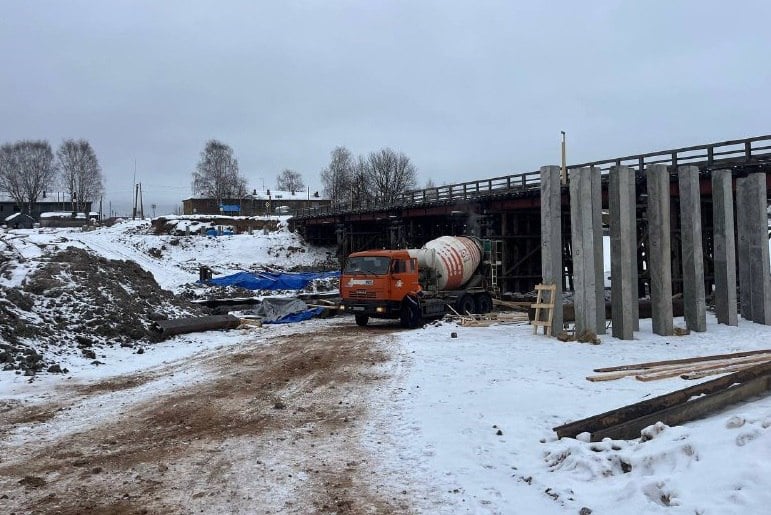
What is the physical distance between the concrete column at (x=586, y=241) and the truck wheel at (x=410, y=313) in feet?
19.8

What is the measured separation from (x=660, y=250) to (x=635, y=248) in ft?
2.23

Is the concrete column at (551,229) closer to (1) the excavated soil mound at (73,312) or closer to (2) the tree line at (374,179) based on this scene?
(1) the excavated soil mound at (73,312)

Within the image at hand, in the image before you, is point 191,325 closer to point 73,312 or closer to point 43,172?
point 73,312

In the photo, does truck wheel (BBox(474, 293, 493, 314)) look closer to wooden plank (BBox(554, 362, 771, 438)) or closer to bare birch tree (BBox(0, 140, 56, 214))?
wooden plank (BBox(554, 362, 771, 438))

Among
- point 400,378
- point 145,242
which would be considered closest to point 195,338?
point 400,378

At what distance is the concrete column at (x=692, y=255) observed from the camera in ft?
52.0

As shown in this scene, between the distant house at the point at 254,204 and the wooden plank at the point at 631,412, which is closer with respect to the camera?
the wooden plank at the point at 631,412

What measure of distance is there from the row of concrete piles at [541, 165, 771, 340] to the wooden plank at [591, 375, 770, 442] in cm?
820

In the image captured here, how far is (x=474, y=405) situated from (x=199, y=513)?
4.43 meters

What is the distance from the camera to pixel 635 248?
15.4 m

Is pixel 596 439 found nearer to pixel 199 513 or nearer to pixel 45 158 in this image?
pixel 199 513

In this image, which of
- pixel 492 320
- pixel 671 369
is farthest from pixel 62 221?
pixel 671 369

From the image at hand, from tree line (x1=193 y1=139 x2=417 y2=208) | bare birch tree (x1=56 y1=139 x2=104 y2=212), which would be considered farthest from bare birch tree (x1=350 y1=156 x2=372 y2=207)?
bare birch tree (x1=56 y1=139 x2=104 y2=212)

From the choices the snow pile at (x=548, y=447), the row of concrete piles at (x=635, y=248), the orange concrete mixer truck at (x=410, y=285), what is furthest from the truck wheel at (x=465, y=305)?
the snow pile at (x=548, y=447)
